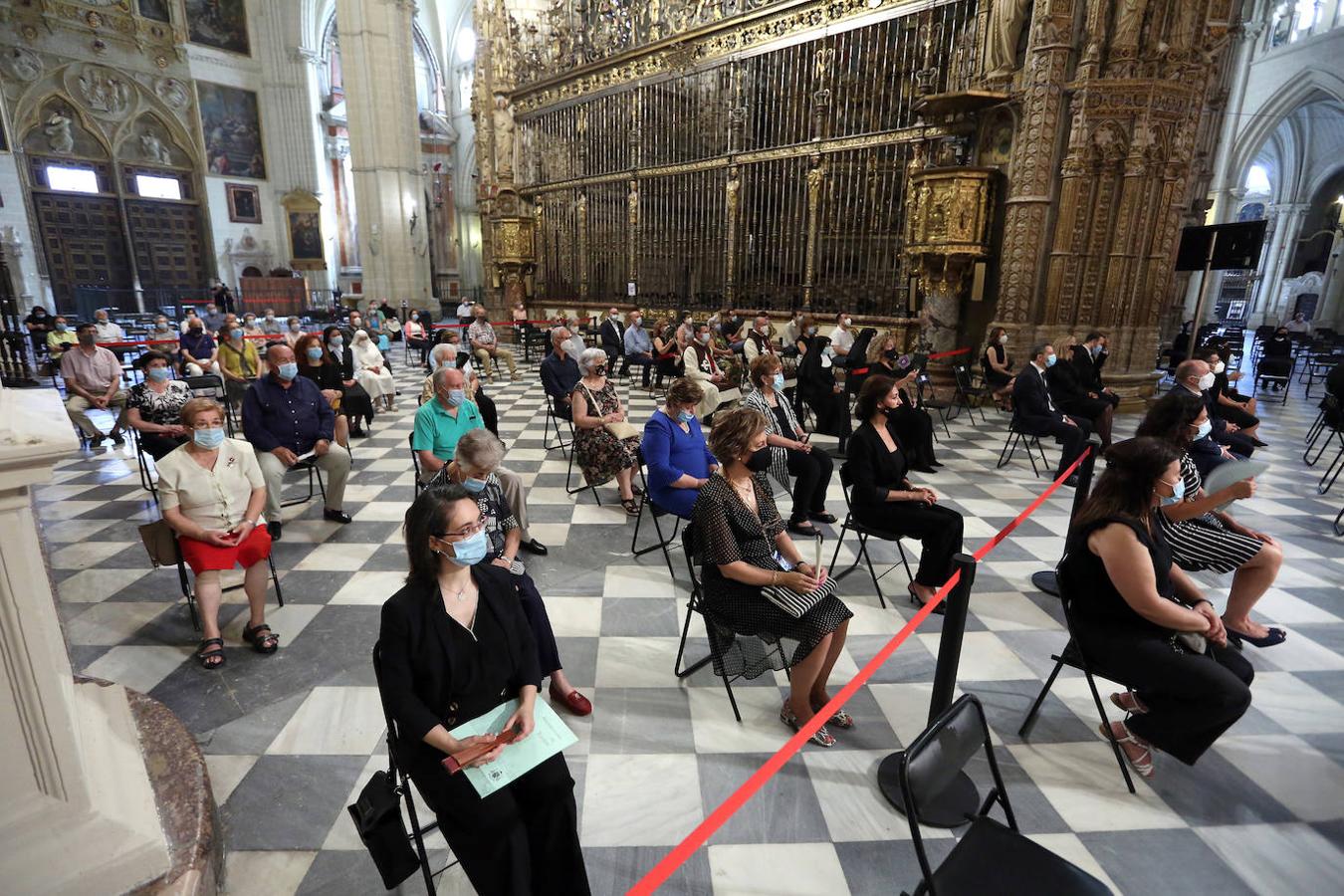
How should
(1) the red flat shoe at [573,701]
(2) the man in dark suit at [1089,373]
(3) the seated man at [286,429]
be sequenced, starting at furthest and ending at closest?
(2) the man in dark suit at [1089,373] < (3) the seated man at [286,429] < (1) the red flat shoe at [573,701]

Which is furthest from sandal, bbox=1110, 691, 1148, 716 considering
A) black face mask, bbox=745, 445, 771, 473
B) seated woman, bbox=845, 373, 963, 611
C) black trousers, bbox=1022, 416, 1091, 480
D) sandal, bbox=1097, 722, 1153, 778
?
black trousers, bbox=1022, 416, 1091, 480

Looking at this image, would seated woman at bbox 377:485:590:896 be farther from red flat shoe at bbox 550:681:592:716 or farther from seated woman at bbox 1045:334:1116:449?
seated woman at bbox 1045:334:1116:449

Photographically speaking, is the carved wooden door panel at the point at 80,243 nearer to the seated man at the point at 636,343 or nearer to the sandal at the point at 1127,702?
the seated man at the point at 636,343

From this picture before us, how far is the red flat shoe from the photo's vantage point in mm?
2768

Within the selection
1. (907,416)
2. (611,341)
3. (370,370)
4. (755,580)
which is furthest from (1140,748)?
(611,341)

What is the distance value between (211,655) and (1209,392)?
7858 mm

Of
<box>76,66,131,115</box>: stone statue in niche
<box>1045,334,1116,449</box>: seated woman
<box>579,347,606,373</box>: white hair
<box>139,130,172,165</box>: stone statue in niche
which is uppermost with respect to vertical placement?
<box>76,66,131,115</box>: stone statue in niche

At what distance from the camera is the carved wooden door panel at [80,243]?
789 inches

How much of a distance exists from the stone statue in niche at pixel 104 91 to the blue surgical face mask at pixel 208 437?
25.1 m

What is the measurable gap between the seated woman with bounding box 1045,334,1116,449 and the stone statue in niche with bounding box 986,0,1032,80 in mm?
4362

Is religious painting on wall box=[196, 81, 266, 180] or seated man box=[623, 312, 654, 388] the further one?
religious painting on wall box=[196, 81, 266, 180]

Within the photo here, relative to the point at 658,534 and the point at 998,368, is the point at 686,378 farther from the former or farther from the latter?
the point at 998,368

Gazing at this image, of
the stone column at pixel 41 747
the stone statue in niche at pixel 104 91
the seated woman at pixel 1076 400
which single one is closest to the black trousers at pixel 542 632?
the stone column at pixel 41 747

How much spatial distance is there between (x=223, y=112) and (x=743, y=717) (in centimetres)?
2869
